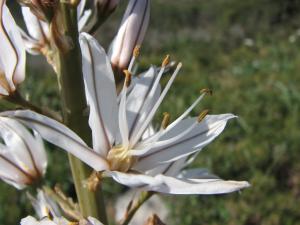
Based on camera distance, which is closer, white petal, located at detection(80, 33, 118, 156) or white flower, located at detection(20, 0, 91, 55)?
white petal, located at detection(80, 33, 118, 156)

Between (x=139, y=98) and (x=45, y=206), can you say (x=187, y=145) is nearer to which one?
(x=139, y=98)

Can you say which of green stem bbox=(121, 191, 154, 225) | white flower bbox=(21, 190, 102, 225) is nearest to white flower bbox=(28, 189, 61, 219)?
white flower bbox=(21, 190, 102, 225)

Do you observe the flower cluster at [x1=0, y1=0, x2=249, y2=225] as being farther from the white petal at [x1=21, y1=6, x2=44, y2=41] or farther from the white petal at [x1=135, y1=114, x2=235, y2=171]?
the white petal at [x1=21, y1=6, x2=44, y2=41]

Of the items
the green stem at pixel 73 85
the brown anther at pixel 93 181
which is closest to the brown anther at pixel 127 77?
the green stem at pixel 73 85

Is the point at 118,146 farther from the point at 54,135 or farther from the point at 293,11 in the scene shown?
the point at 293,11

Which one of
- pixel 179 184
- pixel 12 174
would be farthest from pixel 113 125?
pixel 12 174

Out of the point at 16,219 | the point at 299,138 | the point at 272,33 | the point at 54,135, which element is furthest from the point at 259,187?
the point at 272,33

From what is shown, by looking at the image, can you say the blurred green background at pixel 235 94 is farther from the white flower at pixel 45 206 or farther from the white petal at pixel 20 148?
the white flower at pixel 45 206
